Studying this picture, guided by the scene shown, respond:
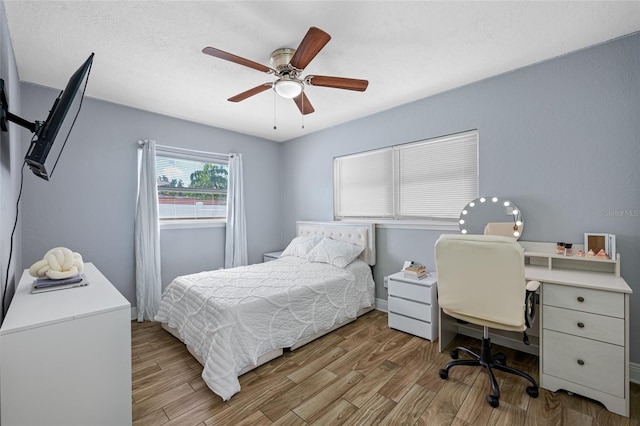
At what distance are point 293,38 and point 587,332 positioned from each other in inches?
111

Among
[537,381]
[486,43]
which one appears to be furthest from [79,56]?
[537,381]

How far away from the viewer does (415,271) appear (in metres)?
2.84

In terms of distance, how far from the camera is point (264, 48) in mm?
2090

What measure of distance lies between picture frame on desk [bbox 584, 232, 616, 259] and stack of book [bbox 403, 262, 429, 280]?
4.22ft

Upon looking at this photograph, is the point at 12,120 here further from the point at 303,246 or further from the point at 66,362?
the point at 303,246

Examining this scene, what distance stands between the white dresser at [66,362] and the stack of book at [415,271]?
96.3 inches

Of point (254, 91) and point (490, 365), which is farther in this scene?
point (254, 91)

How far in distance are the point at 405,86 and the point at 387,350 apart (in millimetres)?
2586

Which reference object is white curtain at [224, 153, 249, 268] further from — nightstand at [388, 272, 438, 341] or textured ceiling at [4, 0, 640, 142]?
nightstand at [388, 272, 438, 341]

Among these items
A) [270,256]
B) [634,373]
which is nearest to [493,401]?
[634,373]

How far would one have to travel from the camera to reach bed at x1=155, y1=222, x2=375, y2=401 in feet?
6.64

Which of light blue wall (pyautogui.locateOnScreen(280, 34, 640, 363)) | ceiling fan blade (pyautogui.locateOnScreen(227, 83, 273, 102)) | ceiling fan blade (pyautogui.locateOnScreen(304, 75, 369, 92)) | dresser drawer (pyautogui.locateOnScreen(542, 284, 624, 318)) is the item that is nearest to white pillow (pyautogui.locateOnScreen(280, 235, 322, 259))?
light blue wall (pyautogui.locateOnScreen(280, 34, 640, 363))

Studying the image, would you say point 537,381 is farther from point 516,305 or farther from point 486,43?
point 486,43

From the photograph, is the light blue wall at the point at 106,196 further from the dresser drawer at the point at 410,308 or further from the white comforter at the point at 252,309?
the dresser drawer at the point at 410,308
